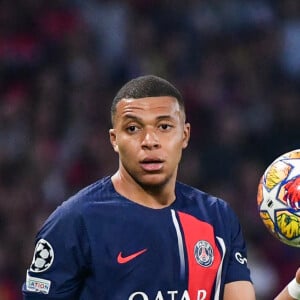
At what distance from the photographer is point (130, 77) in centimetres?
1072

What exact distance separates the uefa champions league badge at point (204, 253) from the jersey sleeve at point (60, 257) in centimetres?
45

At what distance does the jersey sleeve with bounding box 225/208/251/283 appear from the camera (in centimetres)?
445

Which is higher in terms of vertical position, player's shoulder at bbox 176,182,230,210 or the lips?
the lips

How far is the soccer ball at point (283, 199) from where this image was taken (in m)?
4.19

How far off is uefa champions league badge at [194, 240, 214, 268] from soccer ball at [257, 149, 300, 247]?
0.83 feet

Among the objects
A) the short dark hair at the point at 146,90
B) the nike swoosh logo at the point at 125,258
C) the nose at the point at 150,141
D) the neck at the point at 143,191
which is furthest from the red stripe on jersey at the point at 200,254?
the short dark hair at the point at 146,90

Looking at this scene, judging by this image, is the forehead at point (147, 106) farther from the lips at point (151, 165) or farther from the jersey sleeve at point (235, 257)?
the jersey sleeve at point (235, 257)

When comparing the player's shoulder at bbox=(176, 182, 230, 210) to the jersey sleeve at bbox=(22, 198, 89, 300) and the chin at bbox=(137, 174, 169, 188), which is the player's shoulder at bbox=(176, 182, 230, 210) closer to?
the chin at bbox=(137, 174, 169, 188)

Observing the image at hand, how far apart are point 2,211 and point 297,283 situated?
210 inches

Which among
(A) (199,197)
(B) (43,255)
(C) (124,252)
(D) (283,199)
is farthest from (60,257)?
(D) (283,199)

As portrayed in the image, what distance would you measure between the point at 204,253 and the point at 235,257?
0.20 m

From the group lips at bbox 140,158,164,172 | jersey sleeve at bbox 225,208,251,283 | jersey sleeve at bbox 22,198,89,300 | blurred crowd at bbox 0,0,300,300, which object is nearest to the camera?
jersey sleeve at bbox 22,198,89,300

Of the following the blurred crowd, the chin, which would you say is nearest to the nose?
the chin

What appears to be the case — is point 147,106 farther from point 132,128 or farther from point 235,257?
point 235,257
